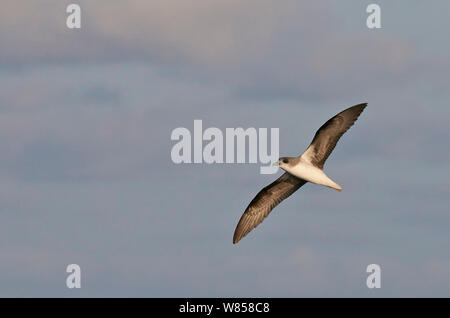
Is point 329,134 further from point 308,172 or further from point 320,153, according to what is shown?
point 308,172

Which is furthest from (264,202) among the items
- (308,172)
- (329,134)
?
(329,134)

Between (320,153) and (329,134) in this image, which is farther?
(320,153)

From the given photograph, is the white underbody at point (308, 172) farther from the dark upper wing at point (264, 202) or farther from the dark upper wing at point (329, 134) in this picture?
the dark upper wing at point (264, 202)

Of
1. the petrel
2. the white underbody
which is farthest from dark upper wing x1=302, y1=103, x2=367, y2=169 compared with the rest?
the white underbody

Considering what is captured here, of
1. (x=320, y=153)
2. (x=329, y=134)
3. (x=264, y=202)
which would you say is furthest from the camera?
(x=264, y=202)

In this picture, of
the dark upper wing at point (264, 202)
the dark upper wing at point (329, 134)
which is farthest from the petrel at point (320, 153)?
the dark upper wing at point (264, 202)

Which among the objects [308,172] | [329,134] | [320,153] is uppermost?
[329,134]
